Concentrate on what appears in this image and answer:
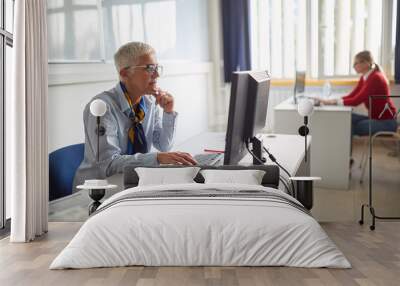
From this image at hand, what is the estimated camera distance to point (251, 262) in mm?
4496

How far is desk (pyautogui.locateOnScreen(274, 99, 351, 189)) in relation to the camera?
6418mm

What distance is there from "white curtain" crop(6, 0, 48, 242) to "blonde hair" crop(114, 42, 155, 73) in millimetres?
730

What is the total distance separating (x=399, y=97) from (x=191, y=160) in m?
1.77

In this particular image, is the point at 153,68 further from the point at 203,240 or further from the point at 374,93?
the point at 203,240

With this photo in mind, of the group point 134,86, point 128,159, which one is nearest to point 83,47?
point 134,86

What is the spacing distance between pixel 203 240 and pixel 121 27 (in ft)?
8.07

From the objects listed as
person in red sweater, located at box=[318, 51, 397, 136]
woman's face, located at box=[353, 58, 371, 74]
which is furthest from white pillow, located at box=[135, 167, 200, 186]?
woman's face, located at box=[353, 58, 371, 74]

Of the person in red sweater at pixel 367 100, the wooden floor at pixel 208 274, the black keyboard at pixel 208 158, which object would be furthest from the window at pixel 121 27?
the wooden floor at pixel 208 274

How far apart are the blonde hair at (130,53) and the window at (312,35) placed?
908mm

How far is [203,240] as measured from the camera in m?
4.46

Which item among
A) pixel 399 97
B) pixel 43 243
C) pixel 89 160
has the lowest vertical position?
pixel 43 243

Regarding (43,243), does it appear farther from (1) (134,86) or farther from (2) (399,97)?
(2) (399,97)

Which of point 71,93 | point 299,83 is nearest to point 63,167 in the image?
point 71,93

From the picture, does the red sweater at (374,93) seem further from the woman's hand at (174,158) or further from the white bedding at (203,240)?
the white bedding at (203,240)
